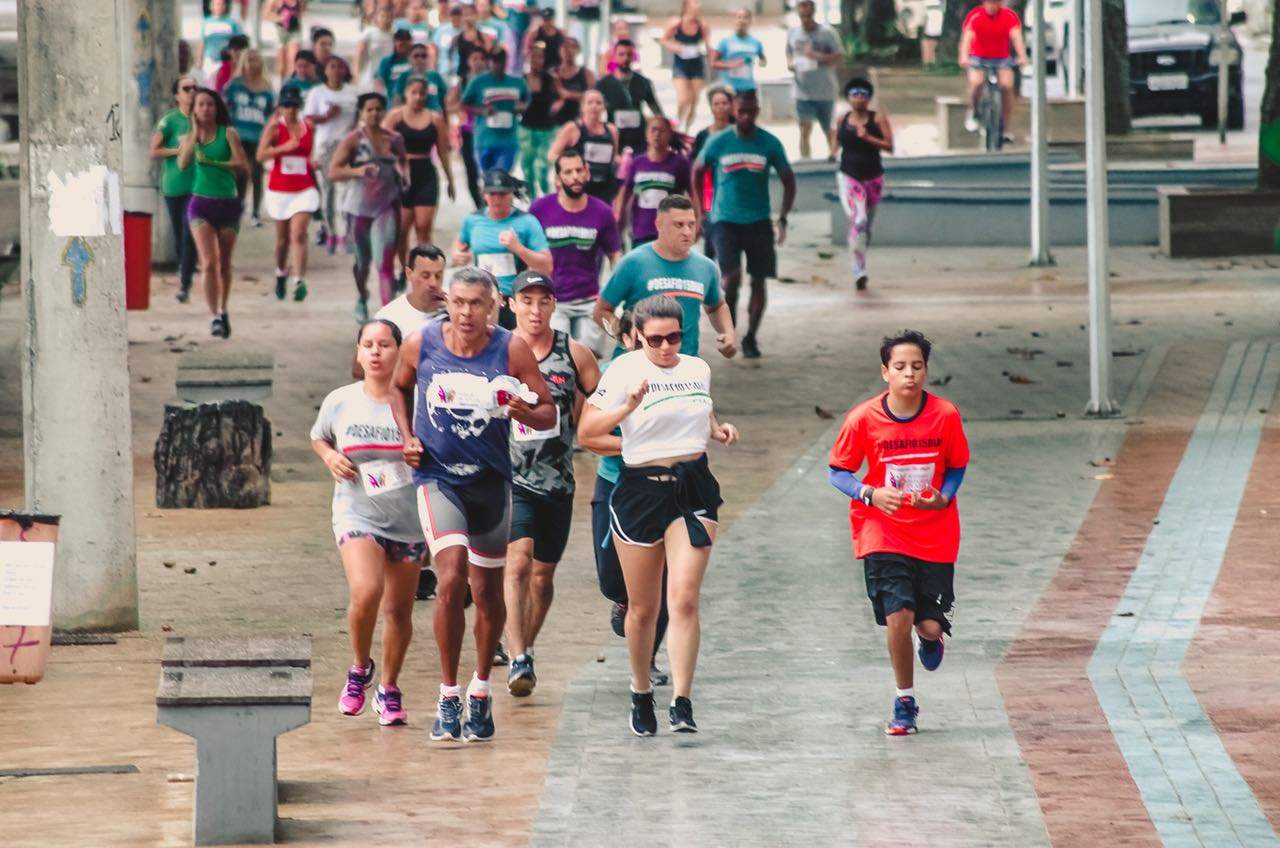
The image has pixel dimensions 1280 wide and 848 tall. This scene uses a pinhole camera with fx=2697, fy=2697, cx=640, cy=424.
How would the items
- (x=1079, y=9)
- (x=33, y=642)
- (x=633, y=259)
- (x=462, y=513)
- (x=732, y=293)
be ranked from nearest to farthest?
(x=462, y=513), (x=33, y=642), (x=633, y=259), (x=732, y=293), (x=1079, y=9)

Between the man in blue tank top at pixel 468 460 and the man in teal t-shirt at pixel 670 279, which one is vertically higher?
the man in teal t-shirt at pixel 670 279

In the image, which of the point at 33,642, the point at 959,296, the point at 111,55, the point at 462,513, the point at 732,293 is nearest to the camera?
the point at 462,513

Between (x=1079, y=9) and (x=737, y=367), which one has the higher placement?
(x=1079, y=9)

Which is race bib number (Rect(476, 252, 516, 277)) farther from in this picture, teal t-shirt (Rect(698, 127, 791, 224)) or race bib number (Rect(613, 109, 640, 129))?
race bib number (Rect(613, 109, 640, 129))

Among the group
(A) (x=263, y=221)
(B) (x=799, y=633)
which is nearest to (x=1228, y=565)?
(B) (x=799, y=633)

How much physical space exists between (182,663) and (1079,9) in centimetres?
2829

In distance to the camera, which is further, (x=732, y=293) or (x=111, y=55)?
(x=732, y=293)

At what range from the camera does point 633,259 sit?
1236cm

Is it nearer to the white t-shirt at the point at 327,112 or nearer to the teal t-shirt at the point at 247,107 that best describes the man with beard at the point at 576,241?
the white t-shirt at the point at 327,112

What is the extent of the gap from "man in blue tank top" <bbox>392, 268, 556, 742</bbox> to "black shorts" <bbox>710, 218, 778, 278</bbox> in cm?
1005

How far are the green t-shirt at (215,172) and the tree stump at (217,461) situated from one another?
19.7ft

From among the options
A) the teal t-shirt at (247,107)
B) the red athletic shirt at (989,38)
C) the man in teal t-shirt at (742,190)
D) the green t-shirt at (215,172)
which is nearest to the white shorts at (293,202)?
the green t-shirt at (215,172)

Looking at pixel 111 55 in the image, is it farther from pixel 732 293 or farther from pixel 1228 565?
pixel 732 293

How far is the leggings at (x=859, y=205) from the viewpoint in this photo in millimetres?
24219
